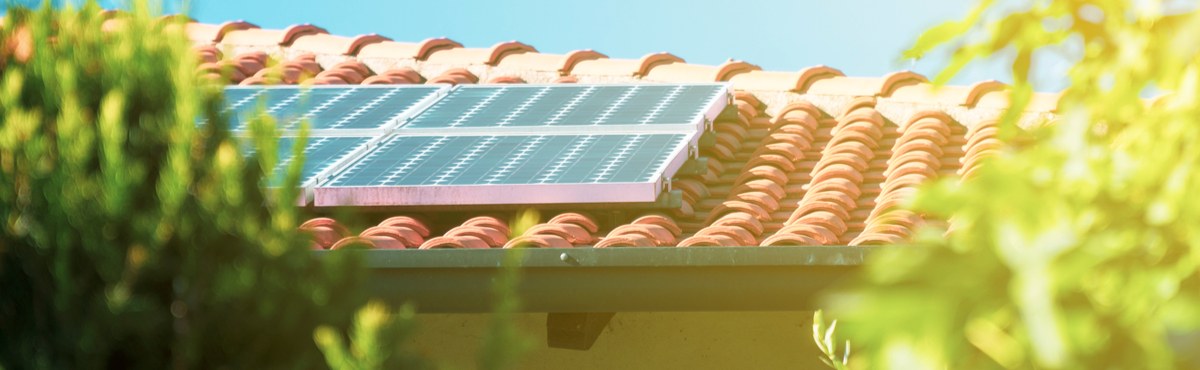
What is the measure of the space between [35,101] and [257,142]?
61cm

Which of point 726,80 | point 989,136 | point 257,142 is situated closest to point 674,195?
point 989,136

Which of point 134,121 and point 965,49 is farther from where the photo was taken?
point 134,121

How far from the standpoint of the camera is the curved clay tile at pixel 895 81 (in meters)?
9.66

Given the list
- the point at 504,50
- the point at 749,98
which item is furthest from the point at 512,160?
the point at 504,50

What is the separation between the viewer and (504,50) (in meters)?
11.2

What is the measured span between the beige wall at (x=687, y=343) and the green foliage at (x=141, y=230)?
3490 mm

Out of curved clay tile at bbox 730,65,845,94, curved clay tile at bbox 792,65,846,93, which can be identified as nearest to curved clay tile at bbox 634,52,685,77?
curved clay tile at bbox 730,65,845,94

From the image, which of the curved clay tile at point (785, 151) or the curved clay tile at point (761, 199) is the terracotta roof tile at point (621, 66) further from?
the curved clay tile at point (761, 199)

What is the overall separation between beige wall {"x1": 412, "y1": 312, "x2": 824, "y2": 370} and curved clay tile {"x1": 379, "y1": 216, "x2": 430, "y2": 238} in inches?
16.3

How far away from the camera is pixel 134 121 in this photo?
12.9 ft

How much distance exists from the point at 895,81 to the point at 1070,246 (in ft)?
26.1

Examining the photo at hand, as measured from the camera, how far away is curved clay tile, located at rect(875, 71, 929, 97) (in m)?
9.66

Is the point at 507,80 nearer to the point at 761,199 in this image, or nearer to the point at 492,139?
the point at 492,139

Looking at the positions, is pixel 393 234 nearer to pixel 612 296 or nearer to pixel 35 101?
pixel 612 296
